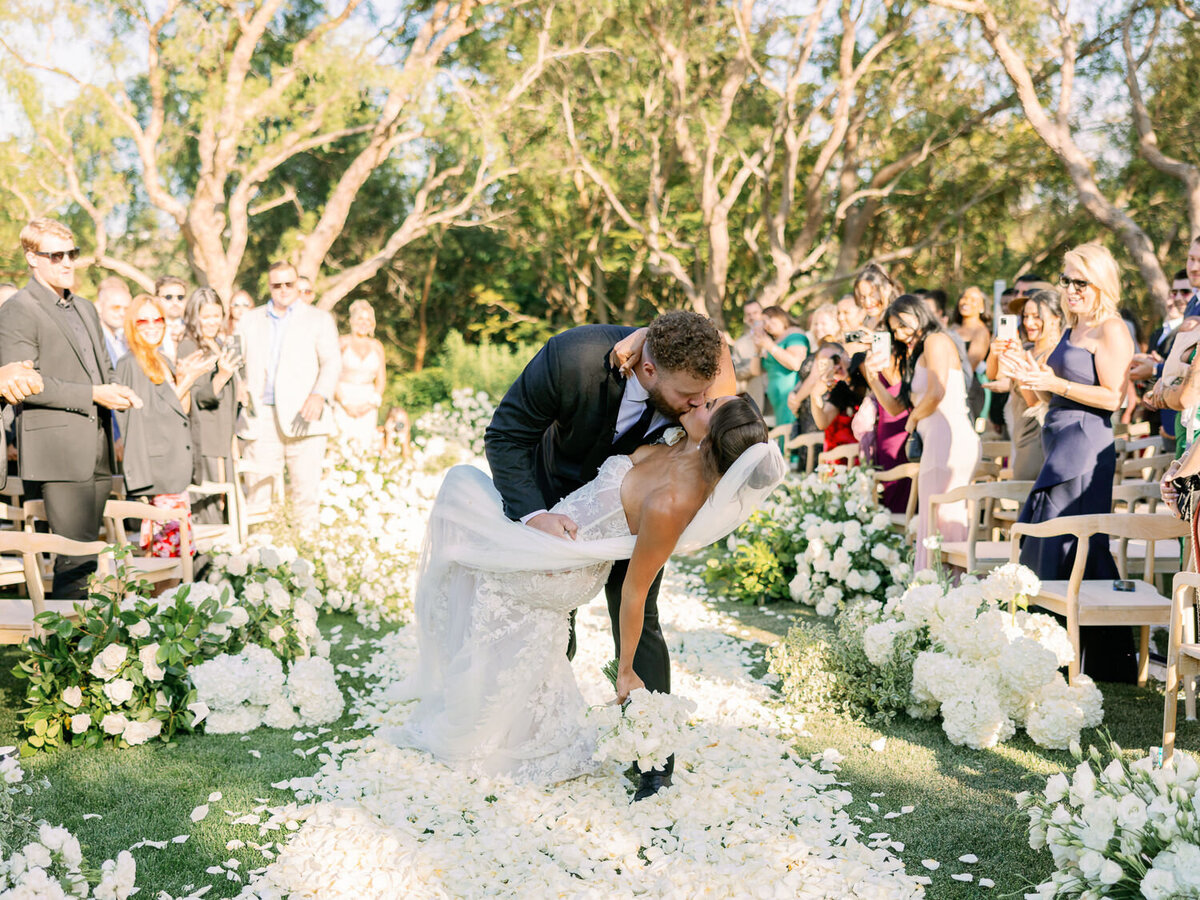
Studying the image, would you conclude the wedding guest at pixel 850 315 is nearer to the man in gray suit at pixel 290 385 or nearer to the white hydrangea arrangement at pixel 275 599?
the man in gray suit at pixel 290 385

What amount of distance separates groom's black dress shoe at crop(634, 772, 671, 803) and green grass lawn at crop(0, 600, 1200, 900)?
71cm

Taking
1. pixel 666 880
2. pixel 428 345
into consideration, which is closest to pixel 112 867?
pixel 666 880

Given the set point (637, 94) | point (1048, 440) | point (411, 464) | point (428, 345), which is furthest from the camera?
point (428, 345)

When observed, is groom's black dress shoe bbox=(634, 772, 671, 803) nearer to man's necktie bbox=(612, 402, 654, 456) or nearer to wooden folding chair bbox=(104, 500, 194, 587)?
man's necktie bbox=(612, 402, 654, 456)

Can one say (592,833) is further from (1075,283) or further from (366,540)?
(366,540)

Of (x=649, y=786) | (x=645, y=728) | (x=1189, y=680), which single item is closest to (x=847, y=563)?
(x=1189, y=680)

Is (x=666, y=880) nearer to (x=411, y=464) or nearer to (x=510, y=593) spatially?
(x=510, y=593)

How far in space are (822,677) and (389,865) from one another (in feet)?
7.52

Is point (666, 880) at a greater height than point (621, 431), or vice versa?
point (621, 431)

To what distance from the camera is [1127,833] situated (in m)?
2.43

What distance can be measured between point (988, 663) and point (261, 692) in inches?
124

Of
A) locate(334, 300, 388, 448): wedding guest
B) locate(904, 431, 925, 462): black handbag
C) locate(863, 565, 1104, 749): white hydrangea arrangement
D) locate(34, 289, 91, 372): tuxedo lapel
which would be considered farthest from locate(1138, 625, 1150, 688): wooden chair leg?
locate(334, 300, 388, 448): wedding guest

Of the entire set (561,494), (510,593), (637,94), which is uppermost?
(637,94)

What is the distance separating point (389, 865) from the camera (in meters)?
3.21
